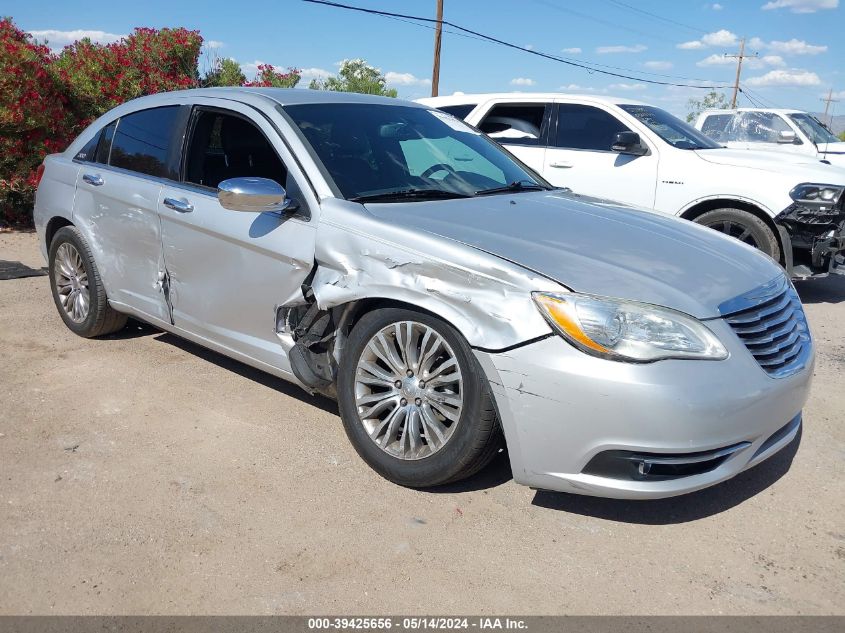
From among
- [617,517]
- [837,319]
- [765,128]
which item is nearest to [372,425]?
[617,517]

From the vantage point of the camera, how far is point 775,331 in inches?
129

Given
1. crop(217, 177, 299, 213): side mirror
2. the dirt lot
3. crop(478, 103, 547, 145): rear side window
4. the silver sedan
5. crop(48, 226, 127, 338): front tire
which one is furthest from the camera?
crop(478, 103, 547, 145): rear side window

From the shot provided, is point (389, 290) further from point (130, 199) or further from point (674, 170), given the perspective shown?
point (674, 170)

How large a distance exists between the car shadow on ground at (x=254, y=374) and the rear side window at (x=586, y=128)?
15.1 feet

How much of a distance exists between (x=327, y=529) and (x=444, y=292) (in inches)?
42.2

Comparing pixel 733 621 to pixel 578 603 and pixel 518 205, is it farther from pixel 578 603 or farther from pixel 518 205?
pixel 518 205

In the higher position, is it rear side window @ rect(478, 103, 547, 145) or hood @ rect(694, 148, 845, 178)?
rear side window @ rect(478, 103, 547, 145)

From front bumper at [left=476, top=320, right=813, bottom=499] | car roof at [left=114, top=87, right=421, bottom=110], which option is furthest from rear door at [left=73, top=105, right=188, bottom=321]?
front bumper at [left=476, top=320, right=813, bottom=499]

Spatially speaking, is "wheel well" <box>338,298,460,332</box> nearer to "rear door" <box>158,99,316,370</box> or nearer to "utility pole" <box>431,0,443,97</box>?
"rear door" <box>158,99,316,370</box>

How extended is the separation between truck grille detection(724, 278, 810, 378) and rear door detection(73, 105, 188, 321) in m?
3.13

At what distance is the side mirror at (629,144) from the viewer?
757 cm

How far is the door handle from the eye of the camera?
427cm

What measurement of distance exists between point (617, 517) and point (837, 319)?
4615 millimetres

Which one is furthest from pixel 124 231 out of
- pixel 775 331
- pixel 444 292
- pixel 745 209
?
pixel 745 209
